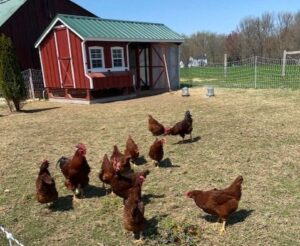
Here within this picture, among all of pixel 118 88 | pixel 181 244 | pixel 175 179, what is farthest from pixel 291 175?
pixel 118 88

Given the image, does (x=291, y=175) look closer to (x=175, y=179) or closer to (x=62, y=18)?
(x=175, y=179)

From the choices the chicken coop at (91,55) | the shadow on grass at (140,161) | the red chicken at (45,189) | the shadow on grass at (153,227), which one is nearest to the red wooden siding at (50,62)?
the chicken coop at (91,55)

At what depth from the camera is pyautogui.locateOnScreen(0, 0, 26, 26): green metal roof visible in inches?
791

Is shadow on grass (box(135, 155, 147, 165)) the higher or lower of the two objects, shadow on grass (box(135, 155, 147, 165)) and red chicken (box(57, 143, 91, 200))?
the lower

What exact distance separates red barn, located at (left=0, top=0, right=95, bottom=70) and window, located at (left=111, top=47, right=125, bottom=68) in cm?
626

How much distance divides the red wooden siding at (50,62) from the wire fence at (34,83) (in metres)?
1.45

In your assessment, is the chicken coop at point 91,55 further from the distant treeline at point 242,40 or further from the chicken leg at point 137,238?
the distant treeline at point 242,40

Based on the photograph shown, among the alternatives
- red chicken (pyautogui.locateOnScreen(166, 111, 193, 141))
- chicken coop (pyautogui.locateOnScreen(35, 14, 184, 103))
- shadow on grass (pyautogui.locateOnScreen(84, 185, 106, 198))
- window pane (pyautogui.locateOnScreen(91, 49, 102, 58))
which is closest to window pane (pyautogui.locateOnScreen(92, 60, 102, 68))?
chicken coop (pyautogui.locateOnScreen(35, 14, 184, 103))

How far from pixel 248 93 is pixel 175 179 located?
1191cm

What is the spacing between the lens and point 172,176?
21.7ft

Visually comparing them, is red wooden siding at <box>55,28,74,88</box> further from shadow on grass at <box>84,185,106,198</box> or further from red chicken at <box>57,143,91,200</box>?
red chicken at <box>57,143,91,200</box>

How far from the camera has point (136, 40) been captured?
18562 mm

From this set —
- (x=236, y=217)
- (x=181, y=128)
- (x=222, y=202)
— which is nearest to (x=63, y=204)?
(x=222, y=202)

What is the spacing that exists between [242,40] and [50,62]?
1969 inches
